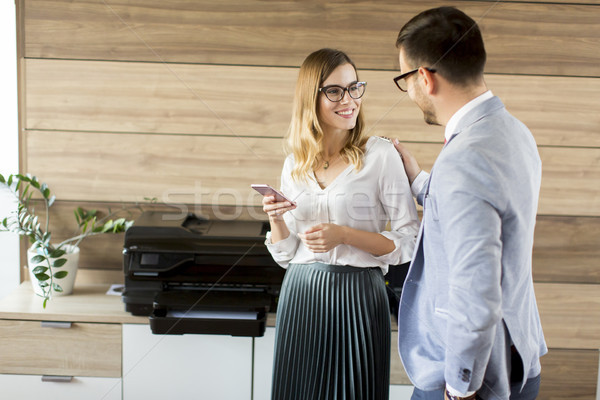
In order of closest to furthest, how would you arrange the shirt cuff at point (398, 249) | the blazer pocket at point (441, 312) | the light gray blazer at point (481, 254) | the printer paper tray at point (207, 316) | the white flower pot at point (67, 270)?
1. the light gray blazer at point (481, 254)
2. the blazer pocket at point (441, 312)
3. the shirt cuff at point (398, 249)
4. the printer paper tray at point (207, 316)
5. the white flower pot at point (67, 270)

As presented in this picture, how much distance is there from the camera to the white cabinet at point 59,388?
7.25 feet

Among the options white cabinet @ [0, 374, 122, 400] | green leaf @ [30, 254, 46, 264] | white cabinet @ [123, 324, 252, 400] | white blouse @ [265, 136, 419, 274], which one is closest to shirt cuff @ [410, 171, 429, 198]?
white blouse @ [265, 136, 419, 274]

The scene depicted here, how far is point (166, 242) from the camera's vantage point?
7.09ft

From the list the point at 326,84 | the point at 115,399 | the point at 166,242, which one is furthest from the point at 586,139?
the point at 115,399

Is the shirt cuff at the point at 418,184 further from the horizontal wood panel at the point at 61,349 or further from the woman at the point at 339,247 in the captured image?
the horizontal wood panel at the point at 61,349

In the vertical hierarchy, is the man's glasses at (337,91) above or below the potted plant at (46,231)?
above

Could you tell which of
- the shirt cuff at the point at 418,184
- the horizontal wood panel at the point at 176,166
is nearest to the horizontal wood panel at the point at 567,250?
the horizontal wood panel at the point at 176,166

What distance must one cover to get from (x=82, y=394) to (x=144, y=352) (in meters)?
0.31

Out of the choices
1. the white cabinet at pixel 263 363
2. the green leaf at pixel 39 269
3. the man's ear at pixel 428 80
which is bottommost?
the white cabinet at pixel 263 363

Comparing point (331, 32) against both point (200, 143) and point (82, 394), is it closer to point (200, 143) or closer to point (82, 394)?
point (200, 143)

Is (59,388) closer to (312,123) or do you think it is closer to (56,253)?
(56,253)

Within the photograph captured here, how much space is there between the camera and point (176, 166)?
2.43m

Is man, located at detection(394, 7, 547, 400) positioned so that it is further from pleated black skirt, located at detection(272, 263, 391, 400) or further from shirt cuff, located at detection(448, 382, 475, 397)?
pleated black skirt, located at detection(272, 263, 391, 400)

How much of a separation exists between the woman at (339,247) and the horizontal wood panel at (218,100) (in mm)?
668
